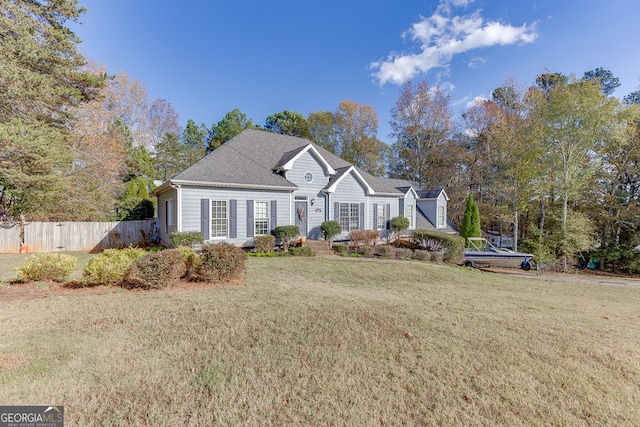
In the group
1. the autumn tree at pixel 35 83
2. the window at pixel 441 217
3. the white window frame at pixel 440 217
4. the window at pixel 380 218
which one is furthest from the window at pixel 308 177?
the window at pixel 441 217

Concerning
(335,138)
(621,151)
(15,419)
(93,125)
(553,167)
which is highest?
(335,138)

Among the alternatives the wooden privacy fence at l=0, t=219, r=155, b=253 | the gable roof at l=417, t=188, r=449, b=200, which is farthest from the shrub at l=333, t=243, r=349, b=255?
the wooden privacy fence at l=0, t=219, r=155, b=253

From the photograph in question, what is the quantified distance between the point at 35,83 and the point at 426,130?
31.1 metres

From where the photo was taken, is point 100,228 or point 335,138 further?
point 335,138

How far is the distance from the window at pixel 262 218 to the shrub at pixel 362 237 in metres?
5.24

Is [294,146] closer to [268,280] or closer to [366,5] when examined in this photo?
[366,5]

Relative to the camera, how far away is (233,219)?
13.2 metres

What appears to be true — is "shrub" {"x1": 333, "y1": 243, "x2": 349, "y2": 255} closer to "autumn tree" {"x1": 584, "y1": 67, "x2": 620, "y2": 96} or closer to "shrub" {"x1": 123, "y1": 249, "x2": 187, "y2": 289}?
"shrub" {"x1": 123, "y1": 249, "x2": 187, "y2": 289}

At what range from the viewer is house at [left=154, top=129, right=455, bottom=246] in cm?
1262

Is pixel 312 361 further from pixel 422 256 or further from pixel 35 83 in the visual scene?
pixel 422 256

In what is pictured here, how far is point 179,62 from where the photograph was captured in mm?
17828

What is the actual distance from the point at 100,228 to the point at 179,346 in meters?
15.6

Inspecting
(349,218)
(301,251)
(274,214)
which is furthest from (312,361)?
(349,218)

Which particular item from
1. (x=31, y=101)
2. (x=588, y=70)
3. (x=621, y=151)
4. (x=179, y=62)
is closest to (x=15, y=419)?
(x=31, y=101)
